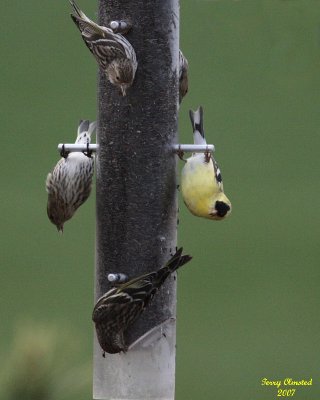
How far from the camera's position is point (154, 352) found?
4.20 m

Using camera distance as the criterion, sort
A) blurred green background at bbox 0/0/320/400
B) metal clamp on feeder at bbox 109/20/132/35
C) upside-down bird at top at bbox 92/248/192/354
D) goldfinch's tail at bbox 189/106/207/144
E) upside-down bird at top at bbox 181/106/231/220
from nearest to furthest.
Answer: upside-down bird at top at bbox 92/248/192/354 → metal clamp on feeder at bbox 109/20/132/35 → upside-down bird at top at bbox 181/106/231/220 → goldfinch's tail at bbox 189/106/207/144 → blurred green background at bbox 0/0/320/400

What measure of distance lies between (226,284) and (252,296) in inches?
6.6

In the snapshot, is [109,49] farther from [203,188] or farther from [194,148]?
[203,188]

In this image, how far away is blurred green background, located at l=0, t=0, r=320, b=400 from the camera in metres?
7.28

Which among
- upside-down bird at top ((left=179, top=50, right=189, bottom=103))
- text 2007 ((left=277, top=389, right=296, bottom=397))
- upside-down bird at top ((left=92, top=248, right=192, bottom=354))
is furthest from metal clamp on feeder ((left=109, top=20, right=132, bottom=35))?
text 2007 ((left=277, top=389, right=296, bottom=397))

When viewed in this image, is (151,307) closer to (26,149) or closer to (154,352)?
(154,352)

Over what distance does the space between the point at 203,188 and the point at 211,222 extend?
4.15m

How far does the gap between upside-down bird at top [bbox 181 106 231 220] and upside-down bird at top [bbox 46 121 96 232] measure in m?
0.27

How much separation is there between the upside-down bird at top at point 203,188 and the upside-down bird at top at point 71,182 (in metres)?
0.27

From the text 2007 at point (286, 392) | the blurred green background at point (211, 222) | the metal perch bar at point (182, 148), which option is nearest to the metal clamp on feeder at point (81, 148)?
the metal perch bar at point (182, 148)

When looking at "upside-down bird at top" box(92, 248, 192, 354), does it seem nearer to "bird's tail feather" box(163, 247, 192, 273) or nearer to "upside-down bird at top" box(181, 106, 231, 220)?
"bird's tail feather" box(163, 247, 192, 273)

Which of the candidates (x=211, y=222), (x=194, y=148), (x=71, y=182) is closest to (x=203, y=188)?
(x=194, y=148)

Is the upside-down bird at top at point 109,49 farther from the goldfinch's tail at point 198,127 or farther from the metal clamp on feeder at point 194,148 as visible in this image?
the goldfinch's tail at point 198,127

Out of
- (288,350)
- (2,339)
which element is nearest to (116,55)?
(2,339)
